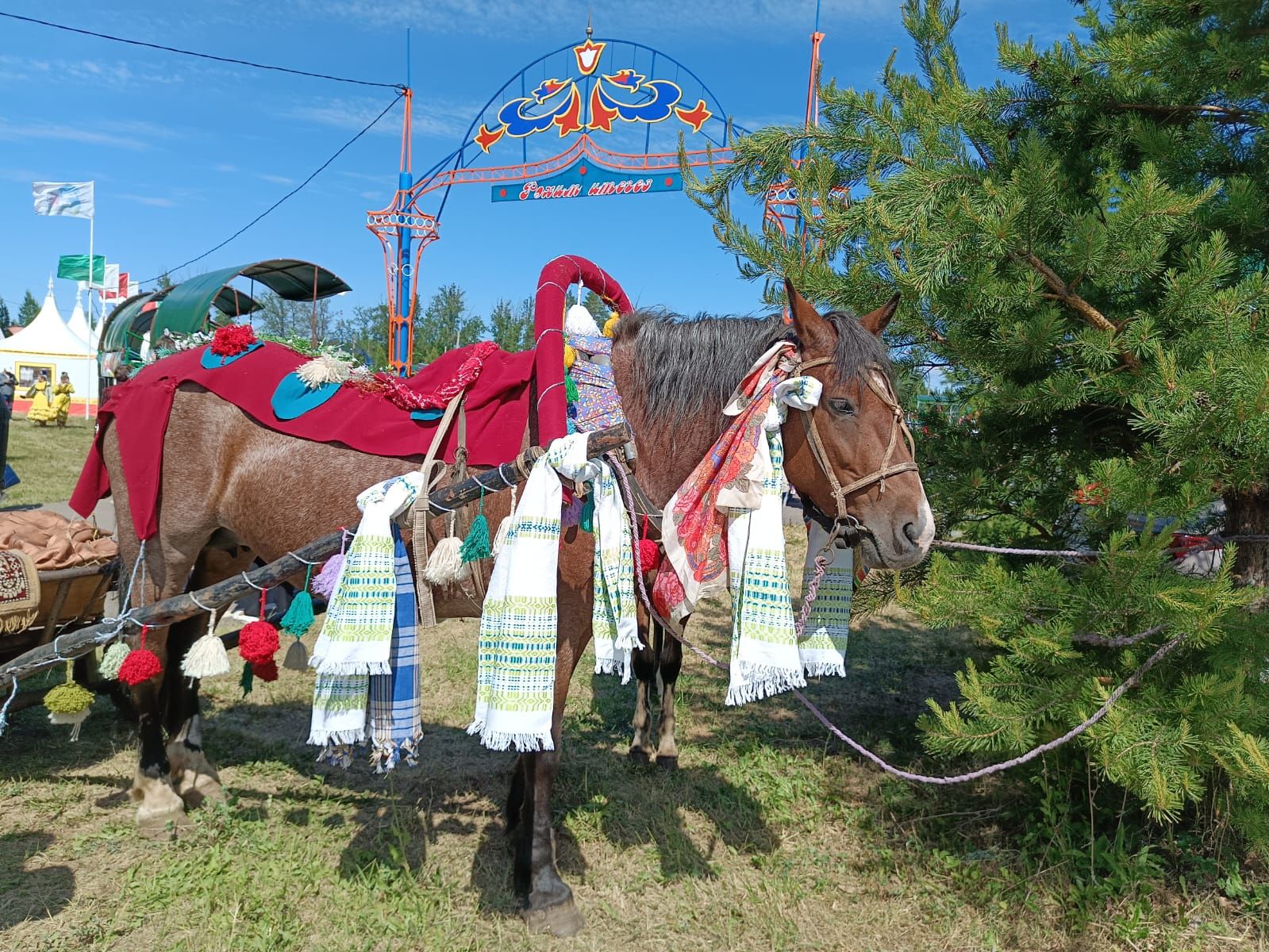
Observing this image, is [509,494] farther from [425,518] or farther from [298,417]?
[298,417]

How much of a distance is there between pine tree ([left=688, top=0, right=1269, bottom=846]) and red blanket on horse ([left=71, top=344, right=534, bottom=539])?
1293 millimetres

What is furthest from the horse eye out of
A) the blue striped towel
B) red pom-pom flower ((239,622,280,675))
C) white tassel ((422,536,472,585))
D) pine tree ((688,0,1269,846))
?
red pom-pom flower ((239,622,280,675))

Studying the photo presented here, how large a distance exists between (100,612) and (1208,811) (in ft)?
16.8

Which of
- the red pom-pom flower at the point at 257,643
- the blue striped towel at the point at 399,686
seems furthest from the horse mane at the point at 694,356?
the red pom-pom flower at the point at 257,643

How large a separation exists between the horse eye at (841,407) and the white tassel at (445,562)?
4.38ft

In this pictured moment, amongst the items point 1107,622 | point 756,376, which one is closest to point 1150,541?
point 1107,622

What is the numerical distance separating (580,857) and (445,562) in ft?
5.49

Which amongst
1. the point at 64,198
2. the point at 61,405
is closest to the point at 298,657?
the point at 61,405

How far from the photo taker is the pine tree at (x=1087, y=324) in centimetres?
222

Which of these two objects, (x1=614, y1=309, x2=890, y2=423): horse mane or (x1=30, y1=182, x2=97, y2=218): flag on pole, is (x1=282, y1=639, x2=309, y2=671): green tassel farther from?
(x1=30, y1=182, x2=97, y2=218): flag on pole

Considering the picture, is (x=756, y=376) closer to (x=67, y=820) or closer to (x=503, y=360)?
(x=503, y=360)

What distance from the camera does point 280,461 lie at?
124 inches

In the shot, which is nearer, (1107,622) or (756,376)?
(1107,622)

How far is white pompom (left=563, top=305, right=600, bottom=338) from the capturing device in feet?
9.18
